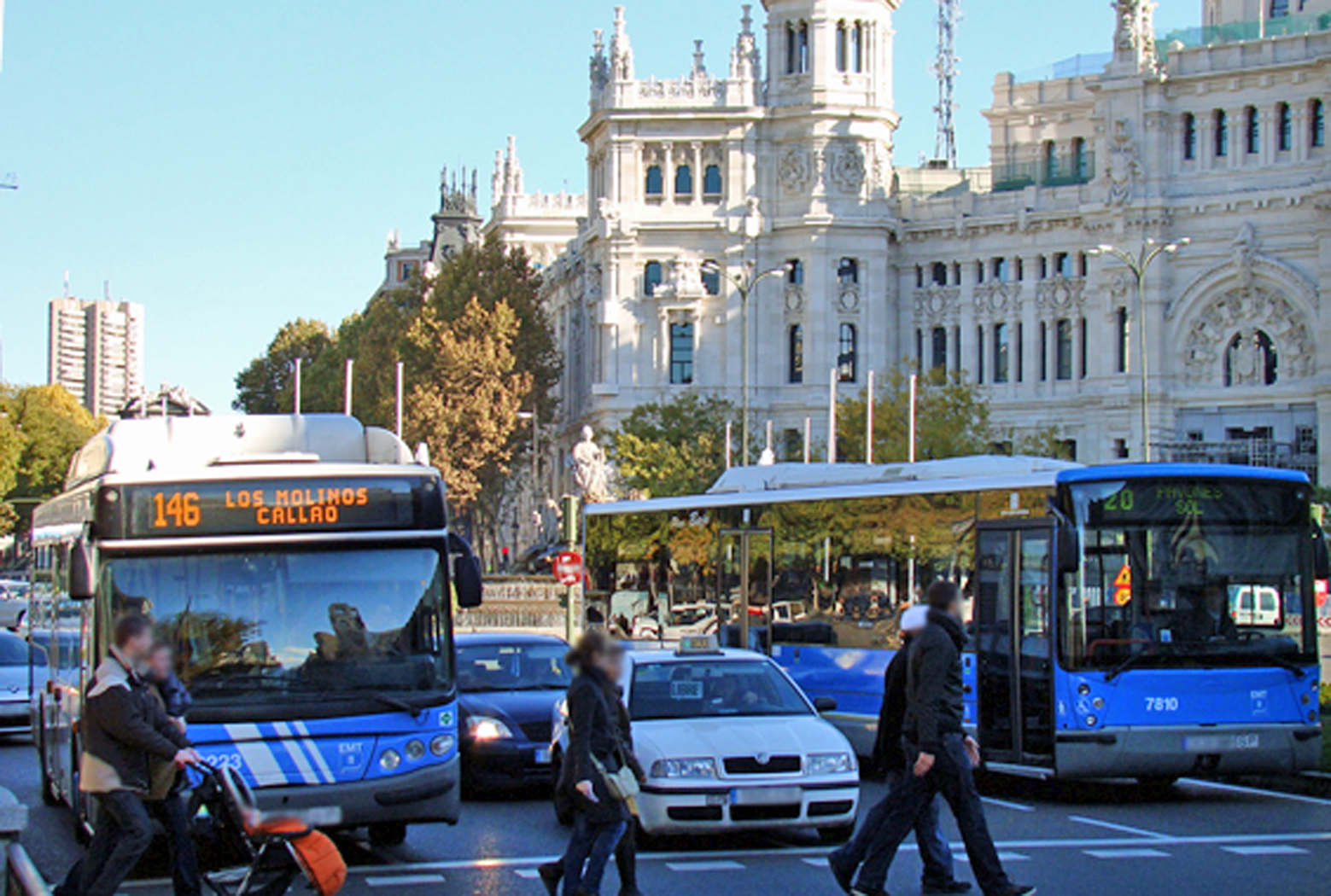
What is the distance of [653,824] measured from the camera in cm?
1286

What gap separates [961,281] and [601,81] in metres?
19.1

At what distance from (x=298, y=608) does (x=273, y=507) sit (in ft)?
2.11

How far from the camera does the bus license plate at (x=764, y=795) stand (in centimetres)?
1282

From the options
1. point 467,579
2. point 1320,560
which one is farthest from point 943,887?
point 1320,560

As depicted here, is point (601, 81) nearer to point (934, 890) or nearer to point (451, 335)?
point (451, 335)

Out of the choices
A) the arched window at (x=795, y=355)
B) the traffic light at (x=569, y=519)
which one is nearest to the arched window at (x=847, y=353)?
the arched window at (x=795, y=355)

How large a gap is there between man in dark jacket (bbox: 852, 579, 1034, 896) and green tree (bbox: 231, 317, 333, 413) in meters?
101

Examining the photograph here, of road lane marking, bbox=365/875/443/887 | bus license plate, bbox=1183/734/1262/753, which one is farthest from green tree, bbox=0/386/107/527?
road lane marking, bbox=365/875/443/887

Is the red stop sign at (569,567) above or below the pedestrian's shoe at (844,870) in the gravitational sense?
above

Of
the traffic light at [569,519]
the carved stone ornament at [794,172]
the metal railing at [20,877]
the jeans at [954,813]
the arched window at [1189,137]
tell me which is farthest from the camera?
the carved stone ornament at [794,172]

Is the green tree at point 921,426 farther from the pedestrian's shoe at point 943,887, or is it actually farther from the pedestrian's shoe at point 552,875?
the pedestrian's shoe at point 552,875

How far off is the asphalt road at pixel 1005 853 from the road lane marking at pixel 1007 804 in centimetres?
2

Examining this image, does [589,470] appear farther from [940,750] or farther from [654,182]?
[940,750]

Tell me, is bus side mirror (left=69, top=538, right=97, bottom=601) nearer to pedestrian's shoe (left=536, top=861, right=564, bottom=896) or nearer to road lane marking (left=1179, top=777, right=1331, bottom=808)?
pedestrian's shoe (left=536, top=861, right=564, bottom=896)
